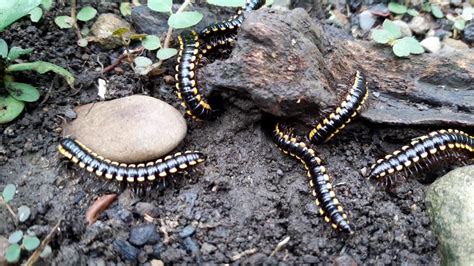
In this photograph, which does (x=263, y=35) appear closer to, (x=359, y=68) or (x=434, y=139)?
(x=359, y=68)

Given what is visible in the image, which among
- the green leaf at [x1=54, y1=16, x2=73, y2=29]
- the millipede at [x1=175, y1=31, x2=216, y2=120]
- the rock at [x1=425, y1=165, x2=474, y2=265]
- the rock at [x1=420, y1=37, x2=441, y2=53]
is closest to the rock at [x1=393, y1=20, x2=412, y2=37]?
the rock at [x1=420, y1=37, x2=441, y2=53]

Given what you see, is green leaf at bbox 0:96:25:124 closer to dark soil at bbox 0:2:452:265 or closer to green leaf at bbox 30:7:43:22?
dark soil at bbox 0:2:452:265

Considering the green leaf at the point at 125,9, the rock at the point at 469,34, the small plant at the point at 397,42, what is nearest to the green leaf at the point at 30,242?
the green leaf at the point at 125,9

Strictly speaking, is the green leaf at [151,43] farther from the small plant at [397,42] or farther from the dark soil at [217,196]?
the small plant at [397,42]

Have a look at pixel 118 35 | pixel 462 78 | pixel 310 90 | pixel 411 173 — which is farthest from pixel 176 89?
pixel 462 78

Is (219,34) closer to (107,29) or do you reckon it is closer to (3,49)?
(107,29)

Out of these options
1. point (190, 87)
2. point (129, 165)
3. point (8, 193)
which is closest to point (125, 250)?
point (129, 165)

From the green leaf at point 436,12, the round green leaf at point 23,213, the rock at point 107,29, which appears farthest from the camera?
the green leaf at point 436,12
